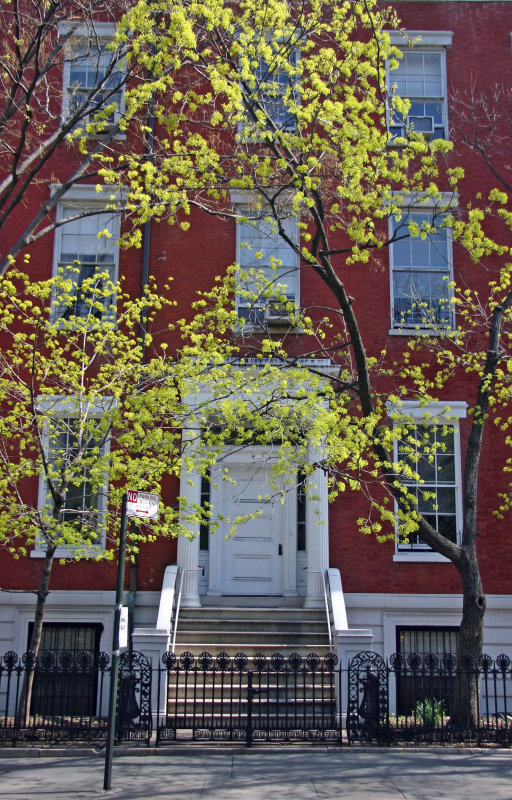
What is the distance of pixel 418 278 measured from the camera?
49.7ft

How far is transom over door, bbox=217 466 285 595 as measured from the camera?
14.0 meters

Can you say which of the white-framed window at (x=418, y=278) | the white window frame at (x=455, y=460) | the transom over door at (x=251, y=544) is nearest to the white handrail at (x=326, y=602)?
the transom over door at (x=251, y=544)

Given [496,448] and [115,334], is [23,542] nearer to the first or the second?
[115,334]

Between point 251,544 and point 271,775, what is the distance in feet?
18.0

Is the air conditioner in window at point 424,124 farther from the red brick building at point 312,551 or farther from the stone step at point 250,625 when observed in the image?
the stone step at point 250,625

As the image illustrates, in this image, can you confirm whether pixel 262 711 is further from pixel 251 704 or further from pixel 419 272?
pixel 419 272

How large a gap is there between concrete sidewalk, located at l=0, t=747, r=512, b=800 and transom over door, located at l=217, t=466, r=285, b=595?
4.19 m

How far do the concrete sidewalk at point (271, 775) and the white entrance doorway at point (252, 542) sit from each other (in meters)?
4.15

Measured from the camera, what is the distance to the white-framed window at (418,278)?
48.8ft

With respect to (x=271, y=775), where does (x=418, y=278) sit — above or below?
above

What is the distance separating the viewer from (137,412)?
1134cm

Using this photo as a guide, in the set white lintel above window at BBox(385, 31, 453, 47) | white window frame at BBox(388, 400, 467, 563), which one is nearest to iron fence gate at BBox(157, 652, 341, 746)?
white window frame at BBox(388, 400, 467, 563)

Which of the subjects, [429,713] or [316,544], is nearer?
[429,713]

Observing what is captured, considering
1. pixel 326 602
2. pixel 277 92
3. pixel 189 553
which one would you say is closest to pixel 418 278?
pixel 277 92
